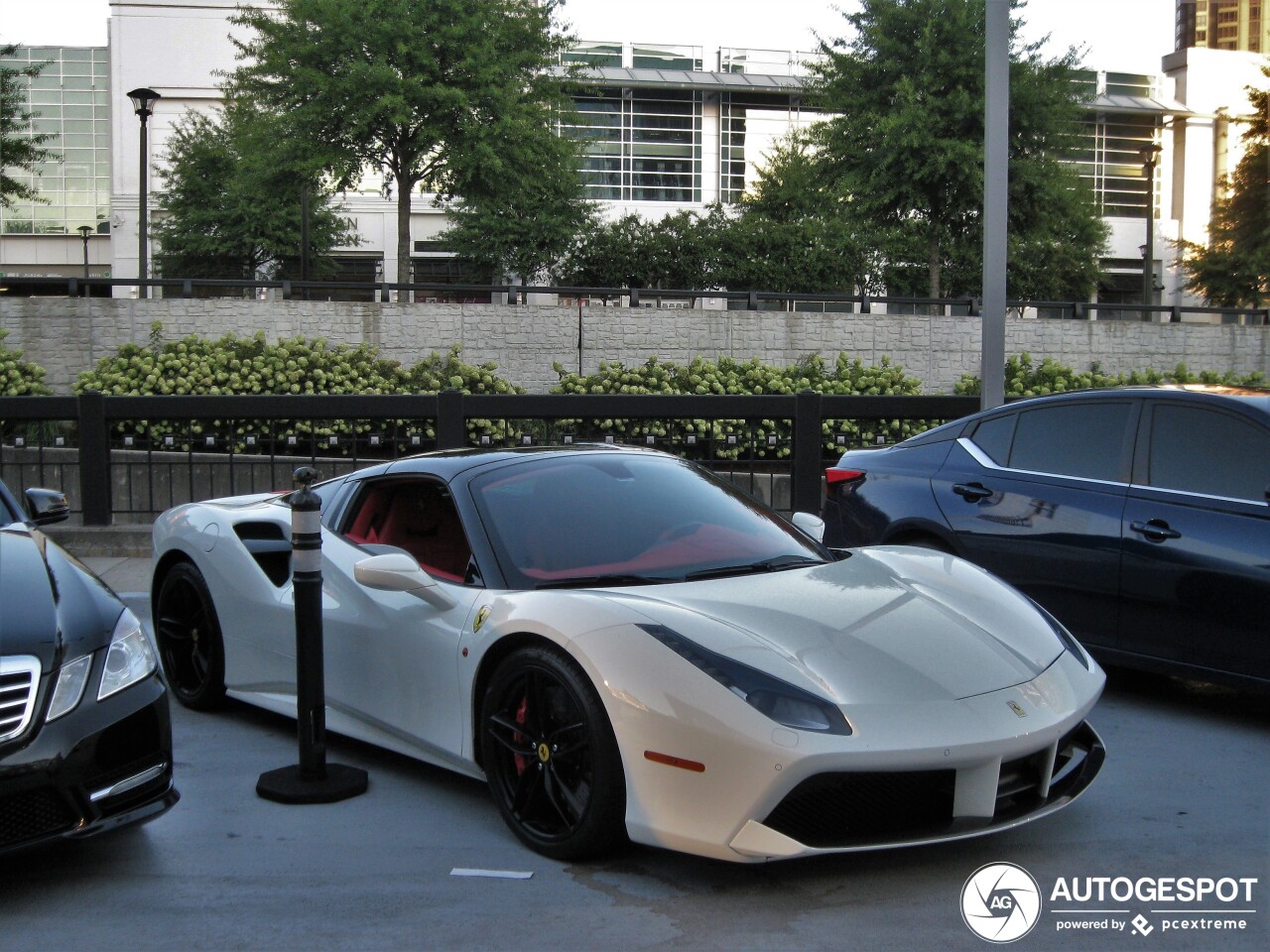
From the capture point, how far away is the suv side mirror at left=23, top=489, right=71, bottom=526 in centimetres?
522

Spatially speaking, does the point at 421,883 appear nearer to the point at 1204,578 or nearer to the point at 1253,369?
the point at 1204,578

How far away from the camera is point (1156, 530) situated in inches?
219

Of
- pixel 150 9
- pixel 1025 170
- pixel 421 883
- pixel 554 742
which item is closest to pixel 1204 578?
pixel 554 742

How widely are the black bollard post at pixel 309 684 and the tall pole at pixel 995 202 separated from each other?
6369 mm

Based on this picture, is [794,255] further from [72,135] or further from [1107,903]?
[72,135]

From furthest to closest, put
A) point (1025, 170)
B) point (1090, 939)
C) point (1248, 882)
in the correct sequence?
point (1025, 170)
point (1248, 882)
point (1090, 939)

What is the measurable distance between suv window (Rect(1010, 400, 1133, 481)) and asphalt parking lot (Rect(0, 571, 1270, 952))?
5.38 ft

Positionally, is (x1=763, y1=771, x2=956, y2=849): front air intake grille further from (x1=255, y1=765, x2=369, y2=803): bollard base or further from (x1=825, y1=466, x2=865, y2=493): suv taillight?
(x1=825, y1=466, x2=865, y2=493): suv taillight

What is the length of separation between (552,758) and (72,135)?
77174 millimetres

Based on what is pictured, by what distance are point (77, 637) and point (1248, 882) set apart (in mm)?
3519

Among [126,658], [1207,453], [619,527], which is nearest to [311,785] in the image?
[126,658]

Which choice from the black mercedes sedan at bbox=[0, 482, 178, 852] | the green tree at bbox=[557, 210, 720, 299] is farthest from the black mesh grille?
the green tree at bbox=[557, 210, 720, 299]

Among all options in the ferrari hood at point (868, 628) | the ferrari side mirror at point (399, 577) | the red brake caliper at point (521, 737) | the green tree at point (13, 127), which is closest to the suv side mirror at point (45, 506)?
the ferrari side mirror at point (399, 577)

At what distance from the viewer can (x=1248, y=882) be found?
3727 mm
